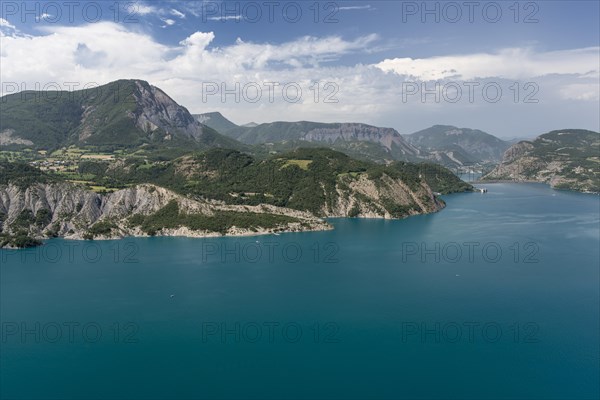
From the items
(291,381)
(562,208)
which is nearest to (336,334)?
(291,381)

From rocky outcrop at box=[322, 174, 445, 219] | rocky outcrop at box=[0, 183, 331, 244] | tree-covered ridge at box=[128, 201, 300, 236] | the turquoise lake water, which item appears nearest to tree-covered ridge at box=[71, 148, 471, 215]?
rocky outcrop at box=[322, 174, 445, 219]

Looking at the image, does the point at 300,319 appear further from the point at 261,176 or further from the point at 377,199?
the point at 261,176

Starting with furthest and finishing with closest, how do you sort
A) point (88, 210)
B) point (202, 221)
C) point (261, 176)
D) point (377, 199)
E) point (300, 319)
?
1. point (261, 176)
2. point (377, 199)
3. point (88, 210)
4. point (202, 221)
5. point (300, 319)

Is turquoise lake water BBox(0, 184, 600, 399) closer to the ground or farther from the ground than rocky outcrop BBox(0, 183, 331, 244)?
closer to the ground

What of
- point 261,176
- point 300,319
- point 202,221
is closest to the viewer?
point 300,319

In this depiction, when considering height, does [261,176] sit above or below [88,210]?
above

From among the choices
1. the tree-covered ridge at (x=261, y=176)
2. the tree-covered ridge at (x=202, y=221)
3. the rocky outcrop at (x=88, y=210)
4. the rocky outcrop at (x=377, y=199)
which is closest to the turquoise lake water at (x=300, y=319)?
the tree-covered ridge at (x=202, y=221)

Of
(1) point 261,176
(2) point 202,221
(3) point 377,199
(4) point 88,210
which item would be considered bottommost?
(2) point 202,221

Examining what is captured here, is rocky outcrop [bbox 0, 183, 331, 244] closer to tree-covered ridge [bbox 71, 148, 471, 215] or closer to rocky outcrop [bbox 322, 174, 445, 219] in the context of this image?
tree-covered ridge [bbox 71, 148, 471, 215]

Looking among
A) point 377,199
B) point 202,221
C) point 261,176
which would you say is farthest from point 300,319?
point 261,176
